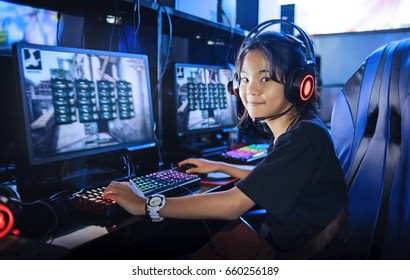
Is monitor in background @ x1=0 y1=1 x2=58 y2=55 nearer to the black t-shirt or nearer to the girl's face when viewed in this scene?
the girl's face

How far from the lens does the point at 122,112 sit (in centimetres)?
111

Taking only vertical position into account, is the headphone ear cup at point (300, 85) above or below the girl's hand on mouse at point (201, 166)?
above

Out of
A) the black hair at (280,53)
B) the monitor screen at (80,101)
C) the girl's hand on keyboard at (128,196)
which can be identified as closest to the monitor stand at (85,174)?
the monitor screen at (80,101)

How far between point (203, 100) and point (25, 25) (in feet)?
2.36

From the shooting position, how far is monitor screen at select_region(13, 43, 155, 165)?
2.87ft

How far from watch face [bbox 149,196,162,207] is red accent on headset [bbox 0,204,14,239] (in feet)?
0.88

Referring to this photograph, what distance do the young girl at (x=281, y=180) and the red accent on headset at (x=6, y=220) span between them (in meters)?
0.19

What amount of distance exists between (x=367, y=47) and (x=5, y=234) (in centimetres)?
176

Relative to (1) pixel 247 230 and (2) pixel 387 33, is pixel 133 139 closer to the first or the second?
(1) pixel 247 230

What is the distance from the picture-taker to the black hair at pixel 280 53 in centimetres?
86

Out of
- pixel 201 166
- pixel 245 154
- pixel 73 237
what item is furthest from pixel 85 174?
pixel 245 154

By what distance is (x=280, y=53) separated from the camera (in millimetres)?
861

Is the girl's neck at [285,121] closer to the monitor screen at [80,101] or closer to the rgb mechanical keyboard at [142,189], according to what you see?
the rgb mechanical keyboard at [142,189]

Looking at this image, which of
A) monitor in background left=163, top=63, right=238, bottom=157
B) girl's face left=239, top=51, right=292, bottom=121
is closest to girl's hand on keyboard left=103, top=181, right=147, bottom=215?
girl's face left=239, top=51, right=292, bottom=121
